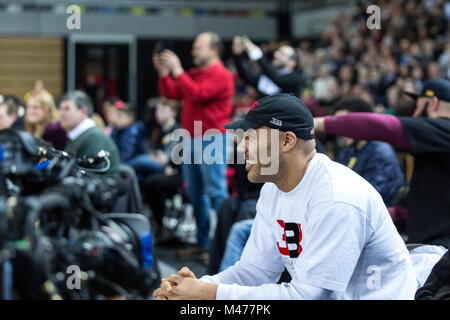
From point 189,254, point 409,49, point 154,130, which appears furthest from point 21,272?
point 409,49

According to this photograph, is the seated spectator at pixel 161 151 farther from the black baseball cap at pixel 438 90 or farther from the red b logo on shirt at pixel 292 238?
the red b logo on shirt at pixel 292 238

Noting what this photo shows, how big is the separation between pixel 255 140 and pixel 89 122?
224 centimetres

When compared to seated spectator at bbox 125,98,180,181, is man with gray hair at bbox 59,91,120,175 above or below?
above

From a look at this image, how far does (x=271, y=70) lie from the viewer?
5.18 metres

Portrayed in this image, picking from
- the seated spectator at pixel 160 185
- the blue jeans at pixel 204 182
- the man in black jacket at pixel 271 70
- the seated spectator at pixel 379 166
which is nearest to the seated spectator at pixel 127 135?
the seated spectator at pixel 160 185

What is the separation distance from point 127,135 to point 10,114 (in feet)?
7.19

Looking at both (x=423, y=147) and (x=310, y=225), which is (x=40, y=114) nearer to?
(x=423, y=147)

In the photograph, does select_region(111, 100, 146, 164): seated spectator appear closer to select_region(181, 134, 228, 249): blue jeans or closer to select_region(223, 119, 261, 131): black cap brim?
select_region(181, 134, 228, 249): blue jeans

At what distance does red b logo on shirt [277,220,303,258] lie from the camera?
1.98 meters

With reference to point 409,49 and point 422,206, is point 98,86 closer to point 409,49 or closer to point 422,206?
point 409,49

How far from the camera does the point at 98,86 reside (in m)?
14.6

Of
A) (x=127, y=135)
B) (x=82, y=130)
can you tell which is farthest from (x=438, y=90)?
(x=127, y=135)

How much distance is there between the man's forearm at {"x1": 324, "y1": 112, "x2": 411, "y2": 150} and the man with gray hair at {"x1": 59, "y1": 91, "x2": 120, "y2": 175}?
1.29 m

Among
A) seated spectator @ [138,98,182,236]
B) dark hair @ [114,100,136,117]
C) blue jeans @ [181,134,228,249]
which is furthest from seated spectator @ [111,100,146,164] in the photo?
blue jeans @ [181,134,228,249]
